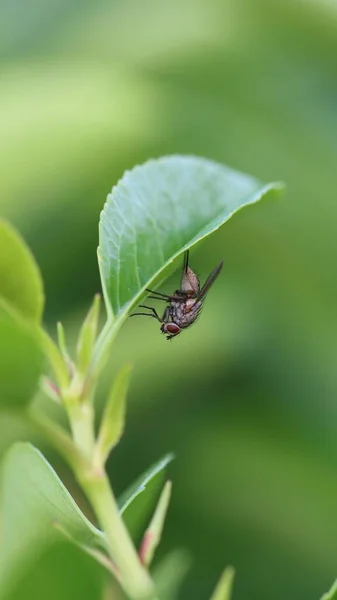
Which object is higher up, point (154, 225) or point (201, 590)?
point (154, 225)

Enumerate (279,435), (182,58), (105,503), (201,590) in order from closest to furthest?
(105,503)
(201,590)
(279,435)
(182,58)

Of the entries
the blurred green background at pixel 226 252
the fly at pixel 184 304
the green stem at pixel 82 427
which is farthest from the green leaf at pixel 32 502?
the blurred green background at pixel 226 252

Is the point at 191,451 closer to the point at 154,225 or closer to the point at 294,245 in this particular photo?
the point at 294,245

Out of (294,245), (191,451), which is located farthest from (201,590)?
(294,245)

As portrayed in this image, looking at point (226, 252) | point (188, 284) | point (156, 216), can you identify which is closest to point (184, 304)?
point (188, 284)

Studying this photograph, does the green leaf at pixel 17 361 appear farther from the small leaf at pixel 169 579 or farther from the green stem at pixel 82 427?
the small leaf at pixel 169 579

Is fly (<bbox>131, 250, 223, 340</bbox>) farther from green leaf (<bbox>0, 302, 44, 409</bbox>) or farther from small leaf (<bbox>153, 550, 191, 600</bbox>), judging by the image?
green leaf (<bbox>0, 302, 44, 409</bbox>)
